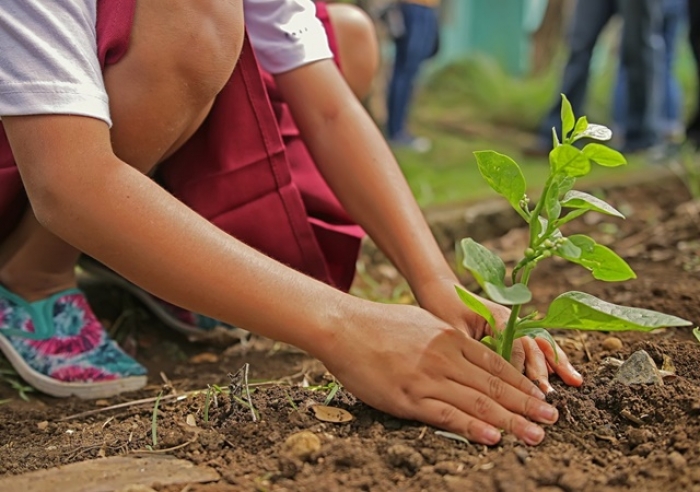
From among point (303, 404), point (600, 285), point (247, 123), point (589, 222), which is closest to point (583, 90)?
point (589, 222)

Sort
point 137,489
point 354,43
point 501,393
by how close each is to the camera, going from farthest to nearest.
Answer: point 354,43 → point 501,393 → point 137,489

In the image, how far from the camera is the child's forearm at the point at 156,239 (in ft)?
3.76

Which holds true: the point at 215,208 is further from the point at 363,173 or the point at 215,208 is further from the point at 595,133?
the point at 595,133

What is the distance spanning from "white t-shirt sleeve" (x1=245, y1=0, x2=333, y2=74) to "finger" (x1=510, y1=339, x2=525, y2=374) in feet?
2.32

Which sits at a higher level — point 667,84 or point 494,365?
point 494,365

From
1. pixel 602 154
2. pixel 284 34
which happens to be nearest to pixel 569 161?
pixel 602 154

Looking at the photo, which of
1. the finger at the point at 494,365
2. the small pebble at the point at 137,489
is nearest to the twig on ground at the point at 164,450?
the small pebble at the point at 137,489

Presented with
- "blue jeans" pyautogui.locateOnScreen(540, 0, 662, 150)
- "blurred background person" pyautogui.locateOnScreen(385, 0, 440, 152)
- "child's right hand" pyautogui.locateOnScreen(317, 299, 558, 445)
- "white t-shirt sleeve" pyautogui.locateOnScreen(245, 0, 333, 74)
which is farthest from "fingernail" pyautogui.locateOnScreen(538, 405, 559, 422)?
"blurred background person" pyautogui.locateOnScreen(385, 0, 440, 152)

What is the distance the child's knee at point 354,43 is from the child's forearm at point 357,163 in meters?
0.39

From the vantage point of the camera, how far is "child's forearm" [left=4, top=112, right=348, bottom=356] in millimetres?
1147

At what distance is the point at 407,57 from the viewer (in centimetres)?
493

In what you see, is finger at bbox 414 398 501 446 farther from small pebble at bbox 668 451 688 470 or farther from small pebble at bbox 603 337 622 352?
small pebble at bbox 603 337 622 352

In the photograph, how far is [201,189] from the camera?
1697 millimetres

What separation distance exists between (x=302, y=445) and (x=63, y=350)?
Result: 2.53 ft
